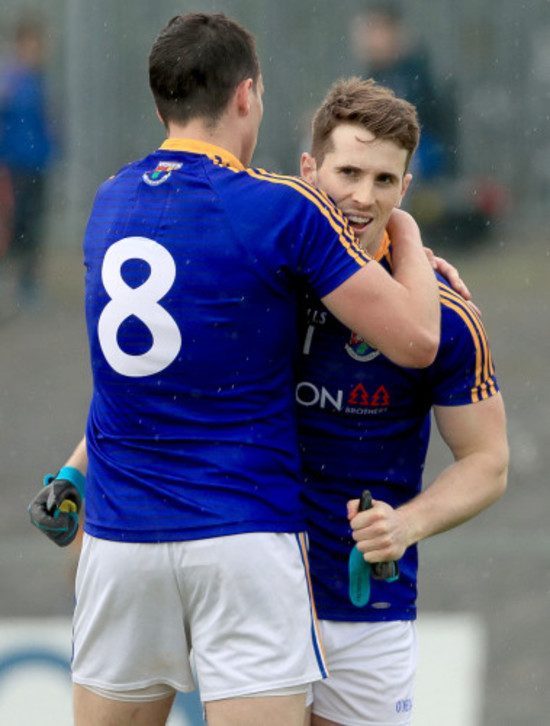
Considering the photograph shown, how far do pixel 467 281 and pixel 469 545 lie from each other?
2.44 metres

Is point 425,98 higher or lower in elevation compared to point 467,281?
higher

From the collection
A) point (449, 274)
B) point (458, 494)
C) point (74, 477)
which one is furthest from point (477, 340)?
point (74, 477)

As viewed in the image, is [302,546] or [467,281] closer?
[302,546]

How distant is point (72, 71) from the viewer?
33.4 ft

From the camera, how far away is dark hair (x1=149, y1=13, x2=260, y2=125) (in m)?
2.75

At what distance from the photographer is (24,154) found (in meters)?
9.95

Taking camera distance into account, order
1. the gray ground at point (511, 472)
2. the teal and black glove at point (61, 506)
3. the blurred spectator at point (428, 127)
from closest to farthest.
Result: the teal and black glove at point (61, 506)
the gray ground at point (511, 472)
the blurred spectator at point (428, 127)

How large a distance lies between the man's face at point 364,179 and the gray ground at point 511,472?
399cm

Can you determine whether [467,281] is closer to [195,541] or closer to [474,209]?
[474,209]

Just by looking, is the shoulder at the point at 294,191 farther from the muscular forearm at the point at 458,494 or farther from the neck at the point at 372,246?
the muscular forearm at the point at 458,494

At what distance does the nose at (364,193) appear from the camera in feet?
9.51

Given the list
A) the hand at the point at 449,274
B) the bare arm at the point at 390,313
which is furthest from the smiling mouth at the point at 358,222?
the bare arm at the point at 390,313

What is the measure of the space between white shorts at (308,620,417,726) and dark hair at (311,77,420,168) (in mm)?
968

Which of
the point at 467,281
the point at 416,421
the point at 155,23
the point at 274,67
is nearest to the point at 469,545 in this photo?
the point at 467,281
